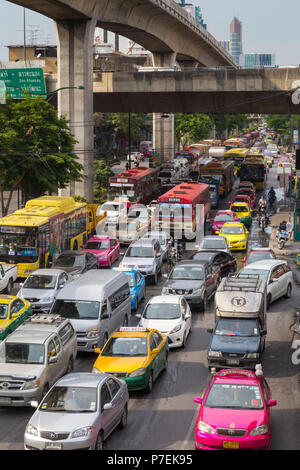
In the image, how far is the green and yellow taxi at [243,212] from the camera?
50.6m

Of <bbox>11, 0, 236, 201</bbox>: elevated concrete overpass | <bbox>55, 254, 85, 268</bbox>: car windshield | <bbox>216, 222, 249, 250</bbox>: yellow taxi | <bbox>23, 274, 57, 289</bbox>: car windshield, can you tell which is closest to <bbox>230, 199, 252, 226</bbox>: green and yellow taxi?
<bbox>216, 222, 249, 250</bbox>: yellow taxi

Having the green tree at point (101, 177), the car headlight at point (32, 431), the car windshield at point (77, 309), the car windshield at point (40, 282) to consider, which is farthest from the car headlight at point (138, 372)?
the green tree at point (101, 177)

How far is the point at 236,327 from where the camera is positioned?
2159 cm

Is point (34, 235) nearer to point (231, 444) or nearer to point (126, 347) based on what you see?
point (126, 347)

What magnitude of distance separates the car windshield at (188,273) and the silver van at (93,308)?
4819 millimetres

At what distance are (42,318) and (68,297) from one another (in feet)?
8.70

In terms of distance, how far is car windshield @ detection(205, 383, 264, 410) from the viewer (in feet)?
50.5

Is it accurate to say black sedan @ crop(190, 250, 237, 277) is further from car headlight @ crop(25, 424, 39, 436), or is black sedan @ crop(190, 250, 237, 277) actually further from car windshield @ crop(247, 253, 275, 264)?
car headlight @ crop(25, 424, 39, 436)

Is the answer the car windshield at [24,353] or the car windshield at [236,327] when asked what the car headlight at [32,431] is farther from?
the car windshield at [236,327]

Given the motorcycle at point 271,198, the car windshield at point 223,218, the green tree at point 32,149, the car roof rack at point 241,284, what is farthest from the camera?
the motorcycle at point 271,198

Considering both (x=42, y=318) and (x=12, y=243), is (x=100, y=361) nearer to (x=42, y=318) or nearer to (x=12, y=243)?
(x=42, y=318)

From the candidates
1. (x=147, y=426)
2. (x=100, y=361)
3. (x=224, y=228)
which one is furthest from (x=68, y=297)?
(x=224, y=228)

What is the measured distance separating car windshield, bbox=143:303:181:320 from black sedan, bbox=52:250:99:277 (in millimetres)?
8553

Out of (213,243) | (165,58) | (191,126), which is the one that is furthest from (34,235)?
(191,126)
